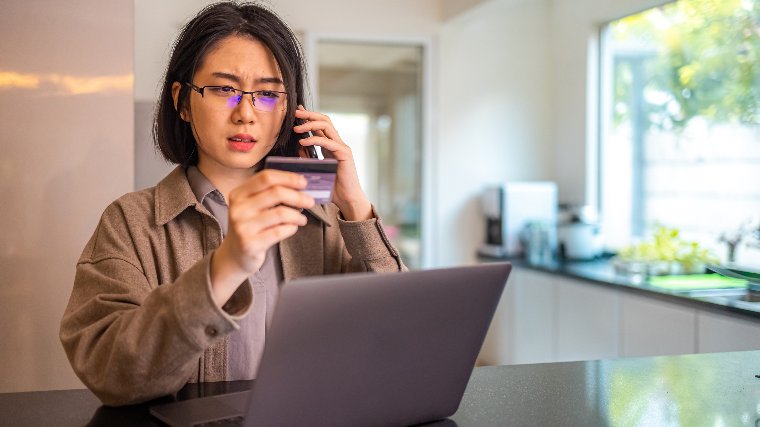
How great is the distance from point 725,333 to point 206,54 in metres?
2.22

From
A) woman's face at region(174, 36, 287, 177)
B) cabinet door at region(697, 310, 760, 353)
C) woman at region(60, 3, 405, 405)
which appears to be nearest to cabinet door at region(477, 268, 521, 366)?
cabinet door at region(697, 310, 760, 353)

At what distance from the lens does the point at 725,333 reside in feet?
9.34

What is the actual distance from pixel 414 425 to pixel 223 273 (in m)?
0.34

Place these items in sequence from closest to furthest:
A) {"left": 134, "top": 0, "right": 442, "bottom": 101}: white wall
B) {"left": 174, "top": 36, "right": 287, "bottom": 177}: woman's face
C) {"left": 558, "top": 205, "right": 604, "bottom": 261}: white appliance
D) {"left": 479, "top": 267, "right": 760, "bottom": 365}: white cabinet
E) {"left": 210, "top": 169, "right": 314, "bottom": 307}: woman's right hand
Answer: {"left": 210, "top": 169, "right": 314, "bottom": 307}: woman's right hand < {"left": 174, "top": 36, "right": 287, "bottom": 177}: woman's face < {"left": 479, "top": 267, "right": 760, "bottom": 365}: white cabinet < {"left": 134, "top": 0, "right": 442, "bottom": 101}: white wall < {"left": 558, "top": 205, "right": 604, "bottom": 261}: white appliance

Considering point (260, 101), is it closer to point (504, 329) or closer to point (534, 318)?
point (534, 318)

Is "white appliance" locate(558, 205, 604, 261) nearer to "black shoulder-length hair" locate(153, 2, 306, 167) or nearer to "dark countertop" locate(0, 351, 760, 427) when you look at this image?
"dark countertop" locate(0, 351, 760, 427)

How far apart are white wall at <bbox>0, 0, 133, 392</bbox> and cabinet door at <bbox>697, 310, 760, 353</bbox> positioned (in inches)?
84.4

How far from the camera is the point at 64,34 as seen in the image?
2.43 metres

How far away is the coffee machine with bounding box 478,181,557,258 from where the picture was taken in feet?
14.8

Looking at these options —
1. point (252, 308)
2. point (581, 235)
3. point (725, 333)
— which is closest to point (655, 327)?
point (725, 333)

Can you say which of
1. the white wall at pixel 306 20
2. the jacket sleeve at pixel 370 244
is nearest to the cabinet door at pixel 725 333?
Result: the jacket sleeve at pixel 370 244

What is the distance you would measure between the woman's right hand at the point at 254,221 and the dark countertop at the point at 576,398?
0.81ft

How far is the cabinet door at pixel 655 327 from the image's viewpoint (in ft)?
10.0

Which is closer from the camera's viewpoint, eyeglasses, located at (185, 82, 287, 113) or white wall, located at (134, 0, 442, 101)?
eyeglasses, located at (185, 82, 287, 113)
